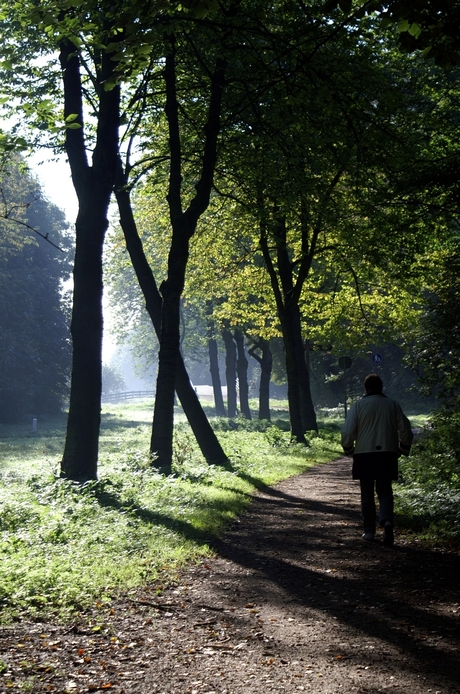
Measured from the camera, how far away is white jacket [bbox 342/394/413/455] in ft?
29.2

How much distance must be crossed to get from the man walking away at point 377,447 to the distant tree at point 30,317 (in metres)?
39.7

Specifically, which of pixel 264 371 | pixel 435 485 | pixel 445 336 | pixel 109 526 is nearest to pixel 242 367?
pixel 264 371

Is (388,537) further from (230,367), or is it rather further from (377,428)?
(230,367)

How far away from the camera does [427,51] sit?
602 centimetres

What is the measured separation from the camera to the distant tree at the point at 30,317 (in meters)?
49.6

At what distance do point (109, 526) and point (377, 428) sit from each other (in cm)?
336

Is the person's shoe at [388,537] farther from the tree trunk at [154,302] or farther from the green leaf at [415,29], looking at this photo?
the tree trunk at [154,302]

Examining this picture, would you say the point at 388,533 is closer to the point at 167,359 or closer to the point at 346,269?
the point at 167,359

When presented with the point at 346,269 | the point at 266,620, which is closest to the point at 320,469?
the point at 346,269

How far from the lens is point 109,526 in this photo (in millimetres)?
9094

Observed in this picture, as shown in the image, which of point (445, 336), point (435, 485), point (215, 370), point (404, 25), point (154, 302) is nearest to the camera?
point (404, 25)

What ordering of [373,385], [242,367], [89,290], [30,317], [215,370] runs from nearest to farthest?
[373,385] < [89,290] < [242,367] < [215,370] < [30,317]

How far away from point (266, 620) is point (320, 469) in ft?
41.5

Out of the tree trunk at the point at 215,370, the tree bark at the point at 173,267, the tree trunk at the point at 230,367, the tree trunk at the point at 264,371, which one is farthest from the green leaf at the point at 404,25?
the tree trunk at the point at 215,370
